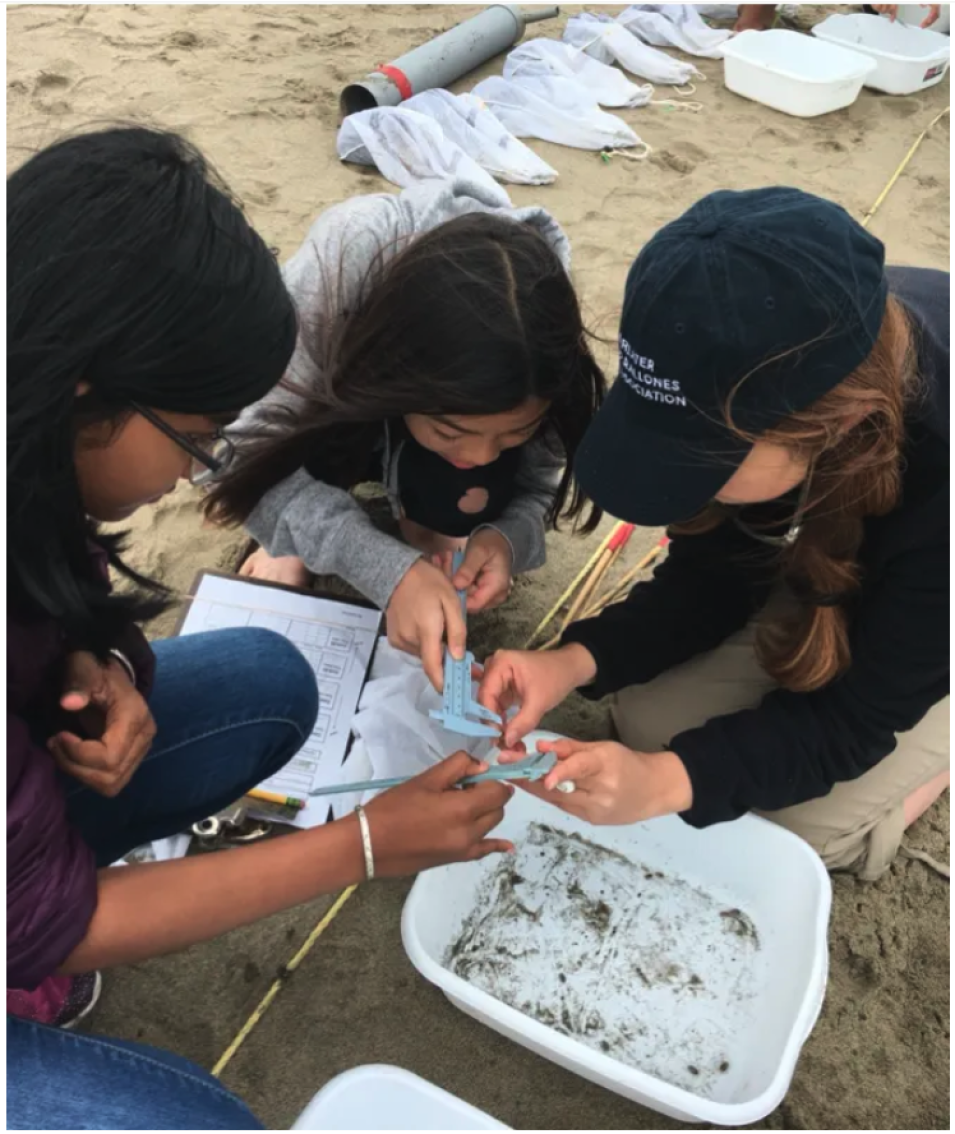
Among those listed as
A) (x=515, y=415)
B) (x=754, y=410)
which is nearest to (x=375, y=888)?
(x=515, y=415)

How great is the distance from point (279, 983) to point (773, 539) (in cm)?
102

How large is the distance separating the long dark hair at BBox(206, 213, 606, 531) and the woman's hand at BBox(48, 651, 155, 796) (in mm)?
529

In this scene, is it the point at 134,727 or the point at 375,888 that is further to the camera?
the point at 375,888

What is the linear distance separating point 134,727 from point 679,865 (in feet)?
3.08

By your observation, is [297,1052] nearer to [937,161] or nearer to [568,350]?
[568,350]

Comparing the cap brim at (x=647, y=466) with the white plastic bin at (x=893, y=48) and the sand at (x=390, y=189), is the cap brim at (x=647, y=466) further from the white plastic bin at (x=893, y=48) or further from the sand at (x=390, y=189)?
the white plastic bin at (x=893, y=48)

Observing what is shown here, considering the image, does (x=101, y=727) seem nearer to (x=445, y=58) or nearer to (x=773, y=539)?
(x=773, y=539)

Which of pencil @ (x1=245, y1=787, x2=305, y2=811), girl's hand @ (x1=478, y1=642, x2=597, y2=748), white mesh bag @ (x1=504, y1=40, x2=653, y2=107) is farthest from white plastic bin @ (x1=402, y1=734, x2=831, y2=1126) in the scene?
white mesh bag @ (x1=504, y1=40, x2=653, y2=107)

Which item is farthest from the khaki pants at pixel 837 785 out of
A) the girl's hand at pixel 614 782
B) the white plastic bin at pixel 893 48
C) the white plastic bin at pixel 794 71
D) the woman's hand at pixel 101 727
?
the white plastic bin at pixel 893 48

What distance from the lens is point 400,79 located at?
11.6 feet

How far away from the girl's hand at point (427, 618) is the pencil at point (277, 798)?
313 millimetres

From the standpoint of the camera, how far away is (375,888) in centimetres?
160

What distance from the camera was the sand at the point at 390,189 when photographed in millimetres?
1421

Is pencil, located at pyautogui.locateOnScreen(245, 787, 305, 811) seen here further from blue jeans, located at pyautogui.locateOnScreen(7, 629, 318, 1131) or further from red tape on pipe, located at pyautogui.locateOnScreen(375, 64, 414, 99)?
red tape on pipe, located at pyautogui.locateOnScreen(375, 64, 414, 99)
